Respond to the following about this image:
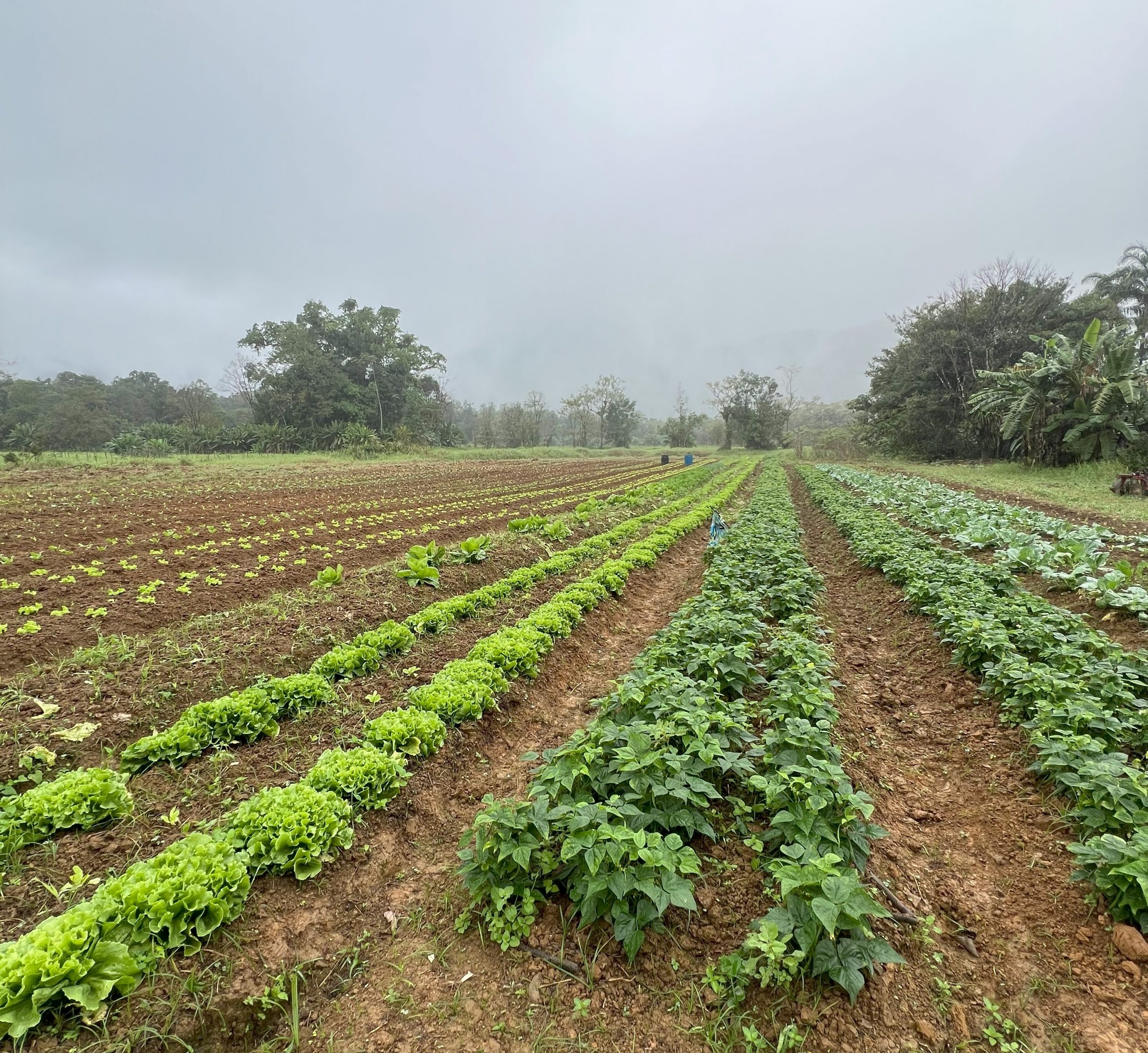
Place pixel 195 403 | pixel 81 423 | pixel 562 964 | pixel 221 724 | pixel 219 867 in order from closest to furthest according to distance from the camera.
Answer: pixel 562 964 < pixel 219 867 < pixel 221 724 < pixel 81 423 < pixel 195 403

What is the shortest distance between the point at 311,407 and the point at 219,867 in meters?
60.1

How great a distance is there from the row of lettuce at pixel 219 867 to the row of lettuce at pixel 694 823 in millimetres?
978

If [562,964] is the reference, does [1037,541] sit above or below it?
above

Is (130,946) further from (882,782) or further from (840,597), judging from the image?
(840,597)

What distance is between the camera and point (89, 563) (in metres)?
9.57

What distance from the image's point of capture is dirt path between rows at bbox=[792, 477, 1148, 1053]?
8.14 ft

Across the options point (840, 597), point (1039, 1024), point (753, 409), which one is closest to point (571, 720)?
point (1039, 1024)

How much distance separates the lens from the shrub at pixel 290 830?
3227 mm

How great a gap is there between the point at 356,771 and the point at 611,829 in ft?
6.79

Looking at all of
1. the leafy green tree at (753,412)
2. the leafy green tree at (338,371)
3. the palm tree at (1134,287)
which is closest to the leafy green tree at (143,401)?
the leafy green tree at (338,371)

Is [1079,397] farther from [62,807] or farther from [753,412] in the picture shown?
[753,412]

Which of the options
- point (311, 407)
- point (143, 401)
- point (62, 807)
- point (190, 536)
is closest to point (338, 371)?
point (311, 407)

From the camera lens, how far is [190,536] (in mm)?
12031

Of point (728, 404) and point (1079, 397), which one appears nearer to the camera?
point (1079, 397)
